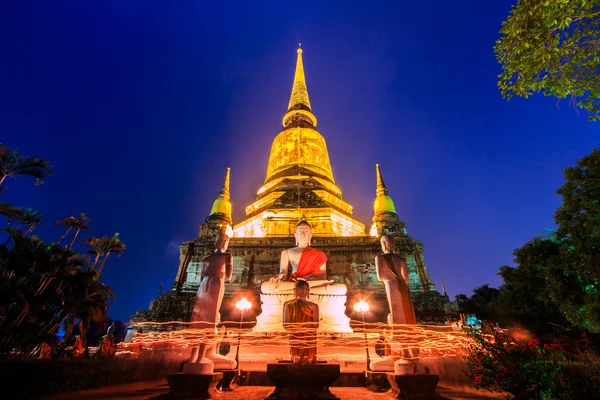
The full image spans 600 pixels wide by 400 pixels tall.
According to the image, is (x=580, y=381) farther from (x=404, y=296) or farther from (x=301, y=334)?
(x=301, y=334)

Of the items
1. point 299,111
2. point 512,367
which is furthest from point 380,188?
point 512,367

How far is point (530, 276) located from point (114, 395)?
19467 mm

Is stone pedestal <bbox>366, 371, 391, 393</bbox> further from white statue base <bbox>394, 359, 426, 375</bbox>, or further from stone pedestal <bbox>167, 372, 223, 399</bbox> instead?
stone pedestal <bbox>167, 372, 223, 399</bbox>

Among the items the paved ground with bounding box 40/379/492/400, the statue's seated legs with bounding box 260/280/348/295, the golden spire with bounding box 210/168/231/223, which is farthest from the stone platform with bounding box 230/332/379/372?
the golden spire with bounding box 210/168/231/223

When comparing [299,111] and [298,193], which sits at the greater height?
[299,111]

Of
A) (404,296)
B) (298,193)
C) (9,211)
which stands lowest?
(404,296)

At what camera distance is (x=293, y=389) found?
14.6 ft

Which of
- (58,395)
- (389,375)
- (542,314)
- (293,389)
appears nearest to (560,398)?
(389,375)

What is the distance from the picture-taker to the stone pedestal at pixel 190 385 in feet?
16.6

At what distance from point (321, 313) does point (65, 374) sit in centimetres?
687

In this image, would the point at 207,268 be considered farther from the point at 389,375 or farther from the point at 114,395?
the point at 389,375

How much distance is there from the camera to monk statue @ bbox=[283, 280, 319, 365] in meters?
4.98

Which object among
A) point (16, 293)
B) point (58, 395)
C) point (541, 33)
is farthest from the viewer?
point (16, 293)

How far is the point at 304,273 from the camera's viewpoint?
33.2ft
